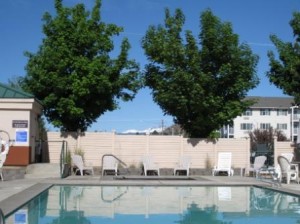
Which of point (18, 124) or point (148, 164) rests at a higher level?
point (18, 124)

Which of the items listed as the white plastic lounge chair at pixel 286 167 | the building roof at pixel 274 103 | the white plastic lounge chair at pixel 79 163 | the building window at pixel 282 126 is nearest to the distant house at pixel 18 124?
the white plastic lounge chair at pixel 79 163

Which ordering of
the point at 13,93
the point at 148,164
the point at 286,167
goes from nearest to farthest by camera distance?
the point at 286,167 < the point at 13,93 < the point at 148,164

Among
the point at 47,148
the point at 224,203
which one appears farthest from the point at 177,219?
the point at 47,148

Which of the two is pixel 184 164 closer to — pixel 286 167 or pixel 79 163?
pixel 79 163

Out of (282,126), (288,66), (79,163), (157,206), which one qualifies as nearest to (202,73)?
(288,66)

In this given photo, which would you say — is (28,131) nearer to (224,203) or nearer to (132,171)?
(132,171)

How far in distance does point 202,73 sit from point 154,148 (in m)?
4.38

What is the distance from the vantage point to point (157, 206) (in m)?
12.9

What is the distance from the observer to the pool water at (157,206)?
34.9 ft

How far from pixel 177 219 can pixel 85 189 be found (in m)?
7.31

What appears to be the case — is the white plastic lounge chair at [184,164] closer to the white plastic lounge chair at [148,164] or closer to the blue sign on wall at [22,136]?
the white plastic lounge chair at [148,164]

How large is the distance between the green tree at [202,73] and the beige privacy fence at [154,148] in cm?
116

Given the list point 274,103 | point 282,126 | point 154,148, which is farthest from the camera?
point 274,103

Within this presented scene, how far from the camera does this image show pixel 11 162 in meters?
21.9
